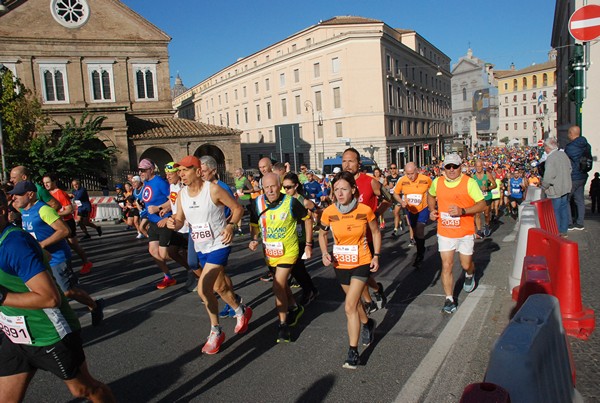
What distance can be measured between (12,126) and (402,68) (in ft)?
161

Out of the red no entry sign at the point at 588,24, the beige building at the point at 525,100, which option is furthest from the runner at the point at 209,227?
the beige building at the point at 525,100

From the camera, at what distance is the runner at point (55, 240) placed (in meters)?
4.90

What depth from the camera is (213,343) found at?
4.81 metres

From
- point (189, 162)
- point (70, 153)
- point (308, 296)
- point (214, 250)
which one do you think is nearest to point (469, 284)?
point (308, 296)

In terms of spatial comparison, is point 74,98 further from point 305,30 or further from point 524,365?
point 524,365

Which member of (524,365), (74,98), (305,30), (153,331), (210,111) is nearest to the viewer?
(524,365)

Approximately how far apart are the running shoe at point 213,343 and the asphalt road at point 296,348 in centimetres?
11

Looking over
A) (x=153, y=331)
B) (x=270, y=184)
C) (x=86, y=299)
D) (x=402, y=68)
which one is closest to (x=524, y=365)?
(x=270, y=184)

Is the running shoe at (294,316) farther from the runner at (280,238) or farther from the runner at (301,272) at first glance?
the runner at (301,272)

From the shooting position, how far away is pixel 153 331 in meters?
5.54

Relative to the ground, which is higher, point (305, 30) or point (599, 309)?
point (305, 30)

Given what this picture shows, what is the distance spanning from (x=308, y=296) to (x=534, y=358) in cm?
431

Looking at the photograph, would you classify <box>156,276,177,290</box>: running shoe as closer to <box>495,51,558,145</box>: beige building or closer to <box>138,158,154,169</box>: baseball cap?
<box>138,158,154,169</box>: baseball cap

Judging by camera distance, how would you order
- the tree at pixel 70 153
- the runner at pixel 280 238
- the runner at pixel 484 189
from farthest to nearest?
1. the tree at pixel 70 153
2. the runner at pixel 484 189
3. the runner at pixel 280 238
